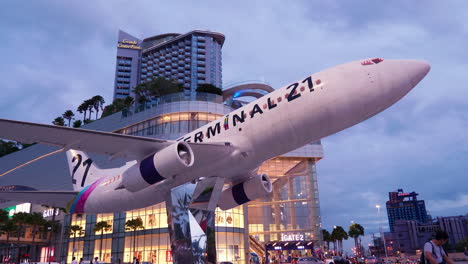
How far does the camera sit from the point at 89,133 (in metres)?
17.1

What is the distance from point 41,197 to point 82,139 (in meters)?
7.62

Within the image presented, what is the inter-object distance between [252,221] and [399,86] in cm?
6666

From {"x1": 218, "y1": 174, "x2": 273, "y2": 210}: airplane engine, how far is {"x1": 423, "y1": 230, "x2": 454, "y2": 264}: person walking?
13.3 m

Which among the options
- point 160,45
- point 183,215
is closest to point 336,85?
point 183,215

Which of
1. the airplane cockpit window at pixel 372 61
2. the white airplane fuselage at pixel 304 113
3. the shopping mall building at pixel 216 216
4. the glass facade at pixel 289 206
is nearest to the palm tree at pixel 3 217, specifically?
the shopping mall building at pixel 216 216

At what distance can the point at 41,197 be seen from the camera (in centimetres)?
2206

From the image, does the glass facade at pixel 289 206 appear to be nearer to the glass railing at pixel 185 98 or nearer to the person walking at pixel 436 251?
the glass railing at pixel 185 98

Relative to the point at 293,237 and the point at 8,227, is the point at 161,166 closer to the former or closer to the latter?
the point at 293,237

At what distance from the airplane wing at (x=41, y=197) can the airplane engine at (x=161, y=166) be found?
813 cm

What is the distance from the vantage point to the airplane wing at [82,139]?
16141mm

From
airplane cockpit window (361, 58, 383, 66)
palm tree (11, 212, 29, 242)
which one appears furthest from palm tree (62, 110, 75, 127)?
airplane cockpit window (361, 58, 383, 66)

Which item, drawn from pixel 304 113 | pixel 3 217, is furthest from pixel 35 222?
pixel 304 113

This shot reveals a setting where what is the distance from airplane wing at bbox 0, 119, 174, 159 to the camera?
1614 centimetres

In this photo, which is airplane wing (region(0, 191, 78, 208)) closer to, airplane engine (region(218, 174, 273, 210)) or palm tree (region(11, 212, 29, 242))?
airplane engine (region(218, 174, 273, 210))
